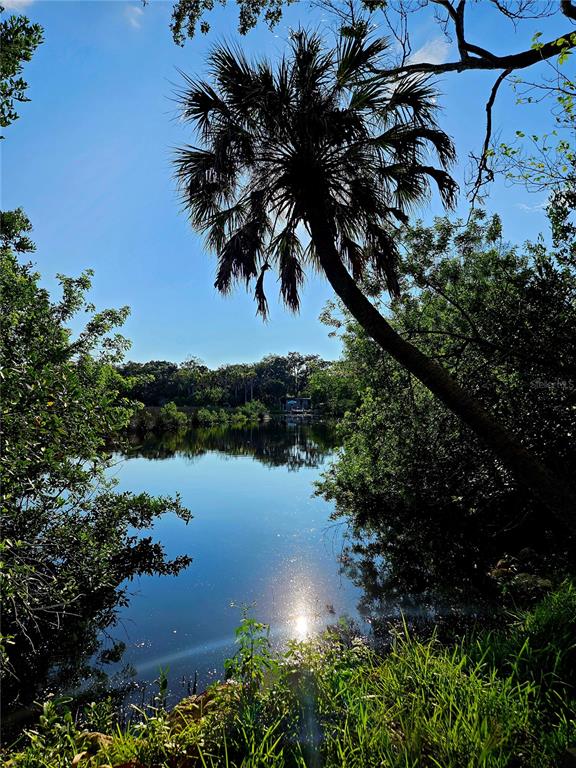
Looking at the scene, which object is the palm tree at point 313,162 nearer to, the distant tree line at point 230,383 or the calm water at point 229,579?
the calm water at point 229,579

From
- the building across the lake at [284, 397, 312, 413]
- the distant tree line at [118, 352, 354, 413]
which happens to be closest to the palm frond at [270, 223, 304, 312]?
the distant tree line at [118, 352, 354, 413]

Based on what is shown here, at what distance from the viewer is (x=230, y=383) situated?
75.8m

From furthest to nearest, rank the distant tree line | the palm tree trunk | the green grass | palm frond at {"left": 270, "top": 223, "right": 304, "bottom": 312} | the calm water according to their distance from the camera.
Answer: the distant tree line
palm frond at {"left": 270, "top": 223, "right": 304, "bottom": 312}
the calm water
the palm tree trunk
the green grass

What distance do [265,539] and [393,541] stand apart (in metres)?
2.92

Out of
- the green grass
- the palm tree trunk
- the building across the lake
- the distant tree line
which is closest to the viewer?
the green grass

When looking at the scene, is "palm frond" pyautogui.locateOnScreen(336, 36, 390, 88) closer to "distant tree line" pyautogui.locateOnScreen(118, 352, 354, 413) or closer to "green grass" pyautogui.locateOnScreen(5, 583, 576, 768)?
"green grass" pyautogui.locateOnScreen(5, 583, 576, 768)

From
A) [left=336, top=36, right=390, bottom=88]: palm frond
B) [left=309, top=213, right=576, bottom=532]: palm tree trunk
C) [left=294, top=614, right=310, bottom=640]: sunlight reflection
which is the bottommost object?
[left=294, top=614, right=310, bottom=640]: sunlight reflection

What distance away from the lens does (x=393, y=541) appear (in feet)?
23.7

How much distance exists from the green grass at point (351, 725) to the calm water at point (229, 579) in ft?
6.65

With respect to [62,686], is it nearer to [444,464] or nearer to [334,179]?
[444,464]

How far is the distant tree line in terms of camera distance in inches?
2630

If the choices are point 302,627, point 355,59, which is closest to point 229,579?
point 302,627

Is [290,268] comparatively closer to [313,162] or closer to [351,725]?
[313,162]

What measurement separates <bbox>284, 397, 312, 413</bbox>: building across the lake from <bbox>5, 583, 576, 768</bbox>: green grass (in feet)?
248
